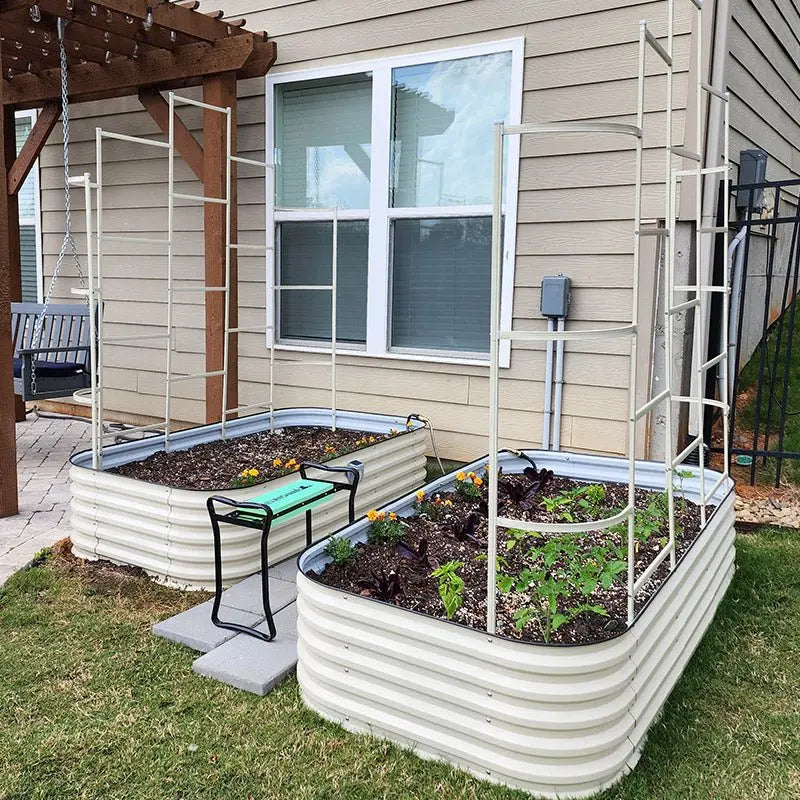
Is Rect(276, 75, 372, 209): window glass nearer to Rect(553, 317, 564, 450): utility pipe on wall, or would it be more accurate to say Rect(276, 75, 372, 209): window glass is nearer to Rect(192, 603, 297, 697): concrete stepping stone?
Rect(553, 317, 564, 450): utility pipe on wall

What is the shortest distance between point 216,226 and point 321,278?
784 millimetres

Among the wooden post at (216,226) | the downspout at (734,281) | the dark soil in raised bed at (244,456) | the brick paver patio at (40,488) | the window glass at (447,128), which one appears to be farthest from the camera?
the wooden post at (216,226)

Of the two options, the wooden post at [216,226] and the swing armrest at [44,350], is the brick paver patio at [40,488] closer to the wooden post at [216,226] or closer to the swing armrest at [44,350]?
the swing armrest at [44,350]

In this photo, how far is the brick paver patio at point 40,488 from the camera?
3.73 m

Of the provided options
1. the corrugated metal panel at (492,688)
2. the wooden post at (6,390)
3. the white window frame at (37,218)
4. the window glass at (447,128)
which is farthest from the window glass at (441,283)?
the white window frame at (37,218)

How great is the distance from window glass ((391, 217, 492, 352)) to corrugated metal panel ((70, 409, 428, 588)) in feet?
3.88

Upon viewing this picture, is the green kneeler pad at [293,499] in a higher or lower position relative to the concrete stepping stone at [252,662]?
higher

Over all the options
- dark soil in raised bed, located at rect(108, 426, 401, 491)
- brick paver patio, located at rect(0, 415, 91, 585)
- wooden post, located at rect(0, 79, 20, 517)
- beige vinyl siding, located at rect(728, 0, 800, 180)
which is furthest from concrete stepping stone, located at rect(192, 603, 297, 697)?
beige vinyl siding, located at rect(728, 0, 800, 180)

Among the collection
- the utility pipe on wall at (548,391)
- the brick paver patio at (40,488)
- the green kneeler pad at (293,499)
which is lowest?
the brick paver patio at (40,488)

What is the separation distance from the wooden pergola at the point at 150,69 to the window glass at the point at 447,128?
3.58ft

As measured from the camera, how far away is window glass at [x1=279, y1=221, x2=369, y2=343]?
5.21 metres

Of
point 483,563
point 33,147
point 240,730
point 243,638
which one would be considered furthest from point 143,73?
point 240,730

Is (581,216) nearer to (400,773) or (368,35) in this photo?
(368,35)

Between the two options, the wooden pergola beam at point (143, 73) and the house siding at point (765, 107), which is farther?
the wooden pergola beam at point (143, 73)
